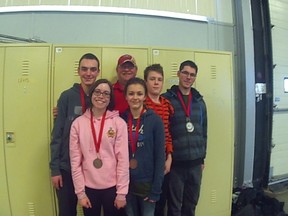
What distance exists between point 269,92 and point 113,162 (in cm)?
256

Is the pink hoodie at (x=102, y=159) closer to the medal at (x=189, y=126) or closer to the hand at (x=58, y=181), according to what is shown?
the hand at (x=58, y=181)

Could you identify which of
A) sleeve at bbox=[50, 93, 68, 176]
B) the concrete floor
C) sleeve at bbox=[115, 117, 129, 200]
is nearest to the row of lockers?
sleeve at bbox=[50, 93, 68, 176]

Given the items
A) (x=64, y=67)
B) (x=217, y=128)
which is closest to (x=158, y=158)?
(x=217, y=128)

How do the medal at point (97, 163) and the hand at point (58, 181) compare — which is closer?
the medal at point (97, 163)

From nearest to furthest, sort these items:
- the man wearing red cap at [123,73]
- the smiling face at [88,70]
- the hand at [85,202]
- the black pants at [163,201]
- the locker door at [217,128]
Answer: the hand at [85,202]
the smiling face at [88,70]
the man wearing red cap at [123,73]
the black pants at [163,201]
the locker door at [217,128]

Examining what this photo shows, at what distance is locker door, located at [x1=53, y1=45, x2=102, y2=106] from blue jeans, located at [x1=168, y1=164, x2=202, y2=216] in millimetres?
1149

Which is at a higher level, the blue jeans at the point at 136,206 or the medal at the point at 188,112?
the medal at the point at 188,112

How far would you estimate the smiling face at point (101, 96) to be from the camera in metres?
1.55

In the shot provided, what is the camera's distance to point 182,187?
1.93 m

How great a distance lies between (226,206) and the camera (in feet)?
8.06

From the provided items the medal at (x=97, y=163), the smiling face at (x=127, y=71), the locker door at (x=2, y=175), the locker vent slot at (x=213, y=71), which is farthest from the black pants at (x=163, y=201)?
the locker door at (x=2, y=175)

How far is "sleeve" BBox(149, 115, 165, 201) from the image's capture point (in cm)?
159

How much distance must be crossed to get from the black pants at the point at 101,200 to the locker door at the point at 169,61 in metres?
1.13

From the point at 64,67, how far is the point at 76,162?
3.30 feet
